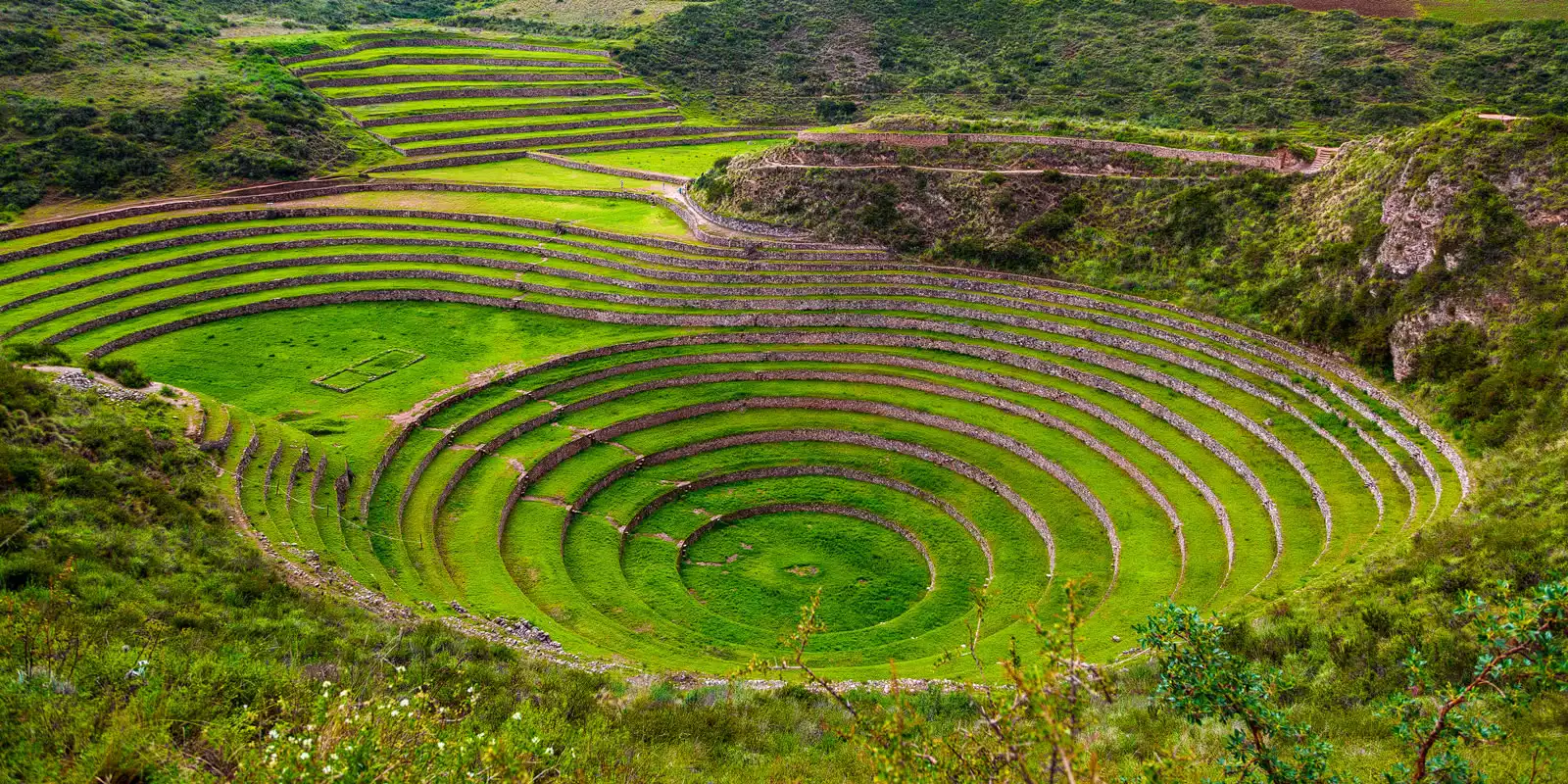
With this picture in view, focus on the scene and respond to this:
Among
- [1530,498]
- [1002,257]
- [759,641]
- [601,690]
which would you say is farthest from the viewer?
[1002,257]

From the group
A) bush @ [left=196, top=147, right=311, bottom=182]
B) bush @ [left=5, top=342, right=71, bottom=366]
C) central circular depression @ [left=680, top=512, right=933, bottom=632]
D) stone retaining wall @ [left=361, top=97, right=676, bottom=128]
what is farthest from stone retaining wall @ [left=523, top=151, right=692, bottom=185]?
bush @ [left=5, top=342, right=71, bottom=366]

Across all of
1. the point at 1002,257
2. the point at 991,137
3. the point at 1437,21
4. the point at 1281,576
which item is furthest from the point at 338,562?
the point at 1437,21

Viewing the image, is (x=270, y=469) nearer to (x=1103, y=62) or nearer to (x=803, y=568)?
(x=803, y=568)

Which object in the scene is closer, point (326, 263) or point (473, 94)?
point (326, 263)

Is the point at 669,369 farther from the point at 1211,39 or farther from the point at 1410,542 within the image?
the point at 1211,39

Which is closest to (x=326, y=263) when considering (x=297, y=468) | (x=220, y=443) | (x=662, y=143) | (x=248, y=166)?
(x=248, y=166)

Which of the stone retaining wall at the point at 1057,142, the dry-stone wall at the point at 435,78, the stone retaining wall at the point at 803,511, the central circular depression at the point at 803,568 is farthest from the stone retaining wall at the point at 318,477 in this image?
the dry-stone wall at the point at 435,78

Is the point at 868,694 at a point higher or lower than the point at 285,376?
higher
